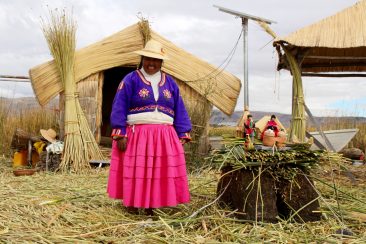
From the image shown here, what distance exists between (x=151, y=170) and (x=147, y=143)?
23 centimetres

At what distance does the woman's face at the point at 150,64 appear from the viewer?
13.8 ft

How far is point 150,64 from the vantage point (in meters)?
4.21

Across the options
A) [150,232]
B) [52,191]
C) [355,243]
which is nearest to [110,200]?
[52,191]

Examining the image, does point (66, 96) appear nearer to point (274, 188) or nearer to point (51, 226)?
point (51, 226)

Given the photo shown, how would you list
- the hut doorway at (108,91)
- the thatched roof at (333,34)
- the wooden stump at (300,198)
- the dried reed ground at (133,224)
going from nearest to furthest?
the dried reed ground at (133,224) < the wooden stump at (300,198) < the thatched roof at (333,34) < the hut doorway at (108,91)

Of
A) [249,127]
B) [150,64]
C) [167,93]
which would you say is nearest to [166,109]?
[167,93]

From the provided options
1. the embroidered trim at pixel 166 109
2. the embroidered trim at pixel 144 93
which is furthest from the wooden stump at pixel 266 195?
the embroidered trim at pixel 144 93

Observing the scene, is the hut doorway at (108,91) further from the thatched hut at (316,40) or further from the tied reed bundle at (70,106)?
the thatched hut at (316,40)

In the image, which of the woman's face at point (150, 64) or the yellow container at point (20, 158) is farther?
the yellow container at point (20, 158)

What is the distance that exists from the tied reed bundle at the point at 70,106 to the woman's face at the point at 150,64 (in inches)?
145

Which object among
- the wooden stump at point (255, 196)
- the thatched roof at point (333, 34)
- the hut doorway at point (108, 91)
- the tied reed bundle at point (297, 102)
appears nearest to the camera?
the wooden stump at point (255, 196)

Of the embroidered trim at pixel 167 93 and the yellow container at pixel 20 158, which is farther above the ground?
the embroidered trim at pixel 167 93

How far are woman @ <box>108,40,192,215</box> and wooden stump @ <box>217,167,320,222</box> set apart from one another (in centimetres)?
43

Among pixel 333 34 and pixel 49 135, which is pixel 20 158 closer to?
pixel 49 135
